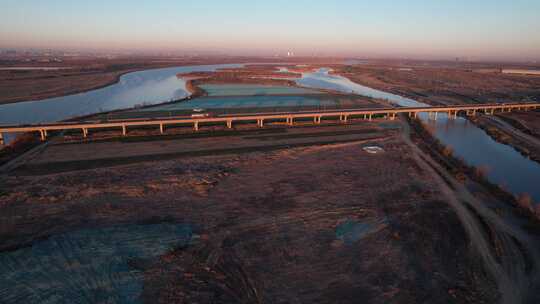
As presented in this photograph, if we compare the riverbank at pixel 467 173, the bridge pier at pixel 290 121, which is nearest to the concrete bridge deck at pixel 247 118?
the bridge pier at pixel 290 121

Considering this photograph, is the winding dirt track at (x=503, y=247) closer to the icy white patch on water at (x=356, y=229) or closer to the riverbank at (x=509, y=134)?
the icy white patch on water at (x=356, y=229)

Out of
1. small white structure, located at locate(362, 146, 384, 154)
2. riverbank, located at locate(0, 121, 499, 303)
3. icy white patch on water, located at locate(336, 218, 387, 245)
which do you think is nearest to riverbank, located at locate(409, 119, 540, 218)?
riverbank, located at locate(0, 121, 499, 303)

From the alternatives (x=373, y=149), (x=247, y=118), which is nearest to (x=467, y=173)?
(x=373, y=149)

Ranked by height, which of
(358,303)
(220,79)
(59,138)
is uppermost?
(220,79)

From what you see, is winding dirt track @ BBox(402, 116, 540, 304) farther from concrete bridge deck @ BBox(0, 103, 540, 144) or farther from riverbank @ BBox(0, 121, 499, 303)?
concrete bridge deck @ BBox(0, 103, 540, 144)

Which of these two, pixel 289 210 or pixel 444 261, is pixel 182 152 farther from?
pixel 444 261

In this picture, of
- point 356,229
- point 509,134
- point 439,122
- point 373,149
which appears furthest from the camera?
point 439,122

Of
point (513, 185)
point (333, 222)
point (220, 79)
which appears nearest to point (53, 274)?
point (333, 222)

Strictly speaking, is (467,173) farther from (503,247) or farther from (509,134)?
(509,134)
